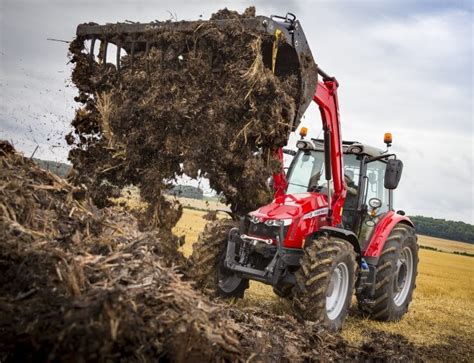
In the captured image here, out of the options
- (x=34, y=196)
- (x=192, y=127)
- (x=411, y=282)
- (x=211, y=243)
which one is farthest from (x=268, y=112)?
(x=411, y=282)

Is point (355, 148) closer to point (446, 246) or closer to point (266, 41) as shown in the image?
point (266, 41)

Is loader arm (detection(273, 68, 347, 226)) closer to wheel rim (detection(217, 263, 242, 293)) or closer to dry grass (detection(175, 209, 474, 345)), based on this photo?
wheel rim (detection(217, 263, 242, 293))

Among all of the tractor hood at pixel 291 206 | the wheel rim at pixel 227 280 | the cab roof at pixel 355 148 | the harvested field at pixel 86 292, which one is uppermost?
the cab roof at pixel 355 148

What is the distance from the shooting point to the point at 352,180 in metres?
8.55

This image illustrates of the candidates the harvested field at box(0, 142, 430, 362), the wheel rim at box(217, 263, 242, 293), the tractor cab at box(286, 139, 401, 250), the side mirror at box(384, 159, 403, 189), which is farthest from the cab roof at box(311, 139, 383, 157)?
the harvested field at box(0, 142, 430, 362)

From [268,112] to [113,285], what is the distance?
134 inches

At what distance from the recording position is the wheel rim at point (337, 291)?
7.21 metres

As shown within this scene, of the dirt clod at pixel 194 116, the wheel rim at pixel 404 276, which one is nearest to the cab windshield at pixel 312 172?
the wheel rim at pixel 404 276

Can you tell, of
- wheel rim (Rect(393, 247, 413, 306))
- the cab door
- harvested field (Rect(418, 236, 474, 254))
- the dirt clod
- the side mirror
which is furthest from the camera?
harvested field (Rect(418, 236, 474, 254))

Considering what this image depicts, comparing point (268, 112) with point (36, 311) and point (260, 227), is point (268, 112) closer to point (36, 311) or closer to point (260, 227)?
point (260, 227)

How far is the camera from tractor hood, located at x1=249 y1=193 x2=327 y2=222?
7.27 meters

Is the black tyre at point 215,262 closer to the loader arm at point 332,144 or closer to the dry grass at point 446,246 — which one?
the loader arm at point 332,144

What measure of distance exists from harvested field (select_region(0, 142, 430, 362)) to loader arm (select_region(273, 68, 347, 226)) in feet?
11.5

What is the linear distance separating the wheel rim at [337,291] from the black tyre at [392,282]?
3.99 feet
